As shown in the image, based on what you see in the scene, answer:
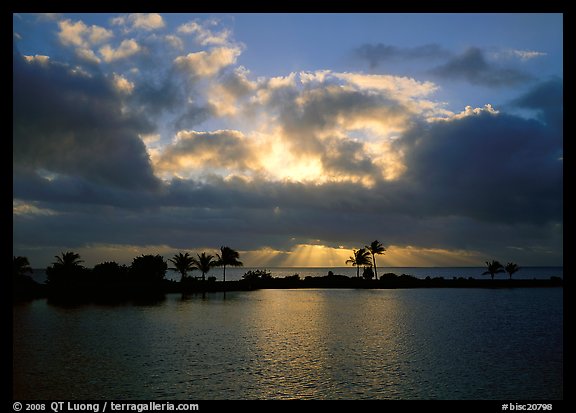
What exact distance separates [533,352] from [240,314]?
3417 centimetres

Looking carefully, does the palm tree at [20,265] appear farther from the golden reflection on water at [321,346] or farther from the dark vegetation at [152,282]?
the golden reflection on water at [321,346]

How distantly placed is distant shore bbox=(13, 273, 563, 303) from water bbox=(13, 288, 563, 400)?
15969 mm

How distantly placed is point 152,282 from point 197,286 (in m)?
11.3

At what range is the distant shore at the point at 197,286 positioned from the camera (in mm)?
71750

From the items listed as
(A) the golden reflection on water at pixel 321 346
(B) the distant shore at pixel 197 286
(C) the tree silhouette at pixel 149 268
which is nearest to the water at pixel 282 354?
(A) the golden reflection on water at pixel 321 346

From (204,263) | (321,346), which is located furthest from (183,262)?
(321,346)

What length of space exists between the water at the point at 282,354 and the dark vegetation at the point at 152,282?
1743 centimetres

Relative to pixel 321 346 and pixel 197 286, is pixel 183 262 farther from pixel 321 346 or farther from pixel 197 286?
pixel 321 346

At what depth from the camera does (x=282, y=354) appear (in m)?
32.4
